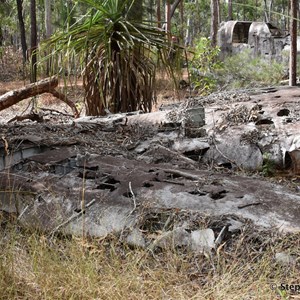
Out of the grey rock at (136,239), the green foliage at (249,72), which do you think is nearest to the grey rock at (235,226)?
the grey rock at (136,239)

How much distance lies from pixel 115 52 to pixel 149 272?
4.74m

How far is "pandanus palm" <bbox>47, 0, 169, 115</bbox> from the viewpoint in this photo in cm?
650

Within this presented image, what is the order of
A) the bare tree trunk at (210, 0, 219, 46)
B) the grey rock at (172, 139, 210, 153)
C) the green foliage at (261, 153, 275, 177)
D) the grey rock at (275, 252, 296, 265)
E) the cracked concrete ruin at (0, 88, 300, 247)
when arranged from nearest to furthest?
the grey rock at (275, 252, 296, 265)
the cracked concrete ruin at (0, 88, 300, 247)
the green foliage at (261, 153, 275, 177)
the grey rock at (172, 139, 210, 153)
the bare tree trunk at (210, 0, 219, 46)

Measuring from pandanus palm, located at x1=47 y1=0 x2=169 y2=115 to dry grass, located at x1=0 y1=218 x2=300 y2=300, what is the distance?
398 cm

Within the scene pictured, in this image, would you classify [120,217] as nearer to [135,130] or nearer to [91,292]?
[91,292]

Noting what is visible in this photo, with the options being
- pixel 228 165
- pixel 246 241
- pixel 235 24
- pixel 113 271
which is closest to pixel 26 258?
pixel 113 271

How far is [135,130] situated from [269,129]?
1.42 metres

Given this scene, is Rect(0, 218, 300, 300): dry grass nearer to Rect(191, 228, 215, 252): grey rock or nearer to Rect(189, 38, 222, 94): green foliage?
Rect(191, 228, 215, 252): grey rock

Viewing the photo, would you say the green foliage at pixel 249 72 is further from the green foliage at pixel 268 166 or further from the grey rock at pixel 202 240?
the grey rock at pixel 202 240

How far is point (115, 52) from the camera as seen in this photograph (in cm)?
668

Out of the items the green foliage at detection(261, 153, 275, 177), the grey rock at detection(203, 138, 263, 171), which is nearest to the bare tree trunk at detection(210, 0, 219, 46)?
the grey rock at detection(203, 138, 263, 171)

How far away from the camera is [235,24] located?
58.9 feet

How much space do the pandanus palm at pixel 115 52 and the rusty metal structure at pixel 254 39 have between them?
9.42 metres

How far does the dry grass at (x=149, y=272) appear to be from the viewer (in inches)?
87.8
